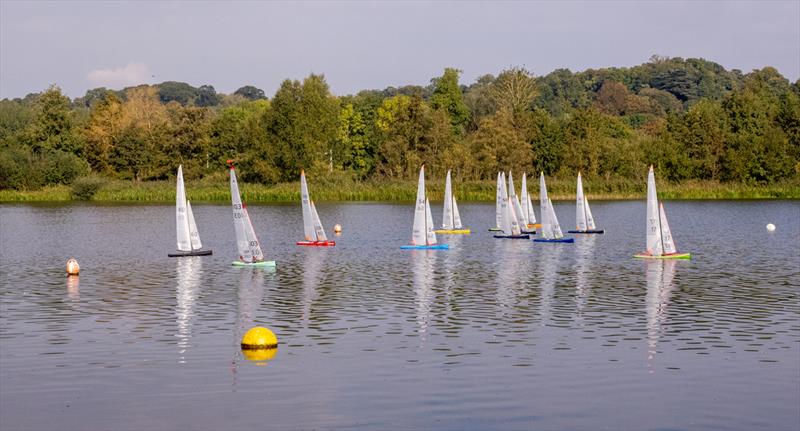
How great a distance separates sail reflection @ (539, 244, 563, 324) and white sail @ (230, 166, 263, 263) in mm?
13478

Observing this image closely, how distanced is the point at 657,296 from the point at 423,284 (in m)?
9.74

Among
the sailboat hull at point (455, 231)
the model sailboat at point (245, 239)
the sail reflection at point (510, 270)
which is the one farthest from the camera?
the sailboat hull at point (455, 231)

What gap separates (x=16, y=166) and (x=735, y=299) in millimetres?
113237

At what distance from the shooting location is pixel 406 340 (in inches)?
1153

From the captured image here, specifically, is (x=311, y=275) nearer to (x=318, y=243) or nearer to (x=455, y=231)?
(x=318, y=243)

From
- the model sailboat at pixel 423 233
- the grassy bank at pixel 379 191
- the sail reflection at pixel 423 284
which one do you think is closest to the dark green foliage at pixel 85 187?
the grassy bank at pixel 379 191

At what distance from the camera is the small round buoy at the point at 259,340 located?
27188mm

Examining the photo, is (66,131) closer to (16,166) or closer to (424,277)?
(16,166)

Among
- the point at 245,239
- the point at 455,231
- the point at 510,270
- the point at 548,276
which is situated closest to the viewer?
the point at 548,276

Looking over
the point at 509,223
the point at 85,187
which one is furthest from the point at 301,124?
the point at 509,223

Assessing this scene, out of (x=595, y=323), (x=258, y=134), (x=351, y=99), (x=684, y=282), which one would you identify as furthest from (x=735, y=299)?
(x=351, y=99)

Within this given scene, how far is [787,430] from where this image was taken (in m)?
19.7

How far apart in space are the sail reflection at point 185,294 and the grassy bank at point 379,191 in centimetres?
7422

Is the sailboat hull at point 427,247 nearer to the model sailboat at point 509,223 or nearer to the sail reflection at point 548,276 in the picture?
the sail reflection at point 548,276
